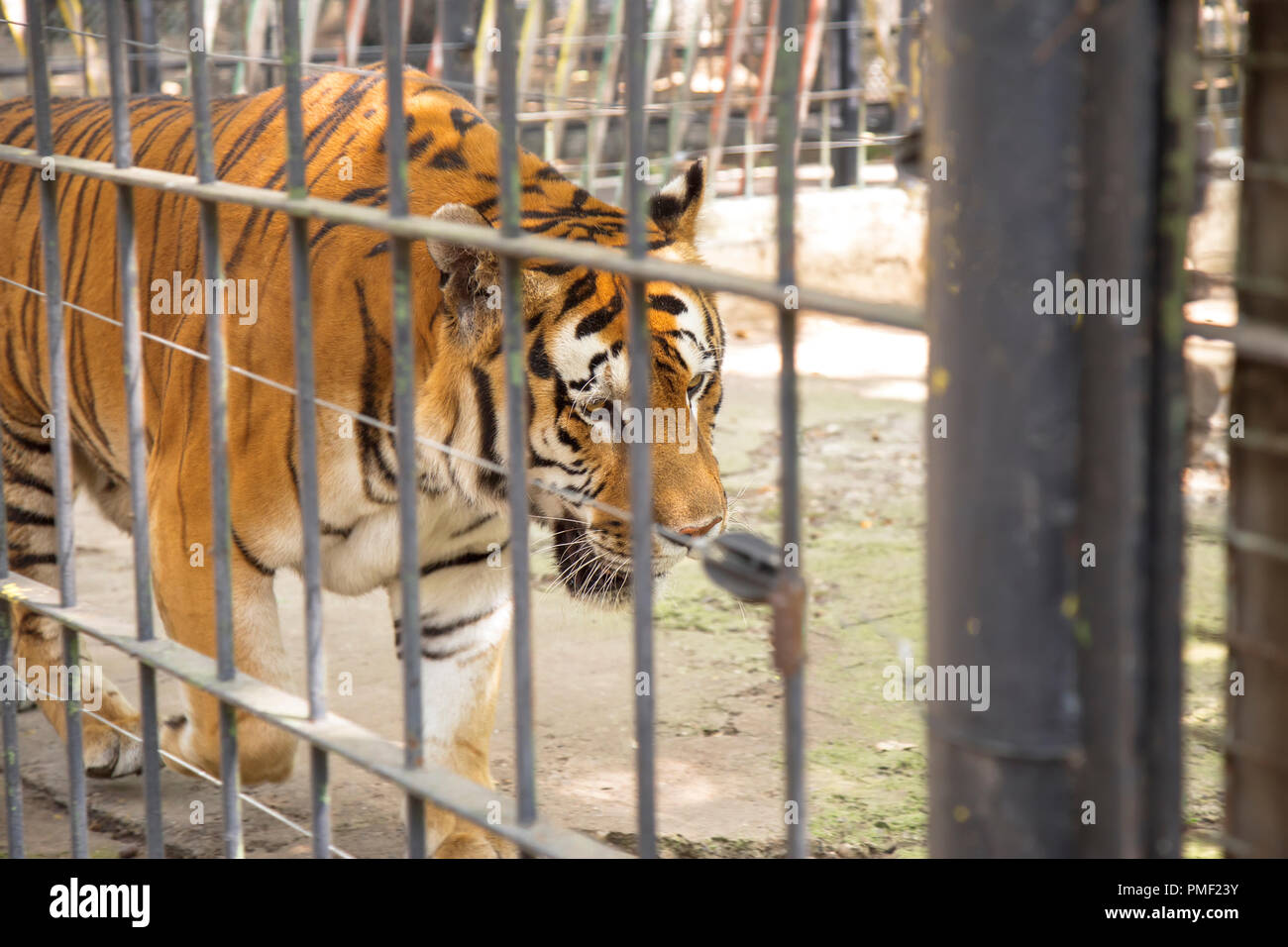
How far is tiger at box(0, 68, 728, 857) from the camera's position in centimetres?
279

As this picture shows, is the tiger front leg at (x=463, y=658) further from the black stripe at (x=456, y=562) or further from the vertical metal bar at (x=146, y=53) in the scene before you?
the vertical metal bar at (x=146, y=53)

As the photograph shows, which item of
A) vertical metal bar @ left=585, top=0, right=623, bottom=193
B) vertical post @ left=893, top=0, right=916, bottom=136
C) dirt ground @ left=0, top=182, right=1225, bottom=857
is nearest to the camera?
dirt ground @ left=0, top=182, right=1225, bottom=857

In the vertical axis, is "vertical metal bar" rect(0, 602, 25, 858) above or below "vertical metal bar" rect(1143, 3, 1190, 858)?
below

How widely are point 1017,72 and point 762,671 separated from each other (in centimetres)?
306

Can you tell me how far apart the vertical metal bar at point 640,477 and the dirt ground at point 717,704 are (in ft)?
3.92

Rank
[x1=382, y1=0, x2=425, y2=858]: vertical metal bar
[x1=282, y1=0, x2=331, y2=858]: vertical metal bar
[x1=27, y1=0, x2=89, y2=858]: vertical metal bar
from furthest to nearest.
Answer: [x1=27, y1=0, x2=89, y2=858]: vertical metal bar < [x1=282, y1=0, x2=331, y2=858]: vertical metal bar < [x1=382, y1=0, x2=425, y2=858]: vertical metal bar

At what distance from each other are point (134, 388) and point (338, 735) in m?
0.68

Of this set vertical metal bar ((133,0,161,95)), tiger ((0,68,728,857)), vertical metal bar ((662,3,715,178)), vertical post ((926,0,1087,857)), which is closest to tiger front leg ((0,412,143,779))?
tiger ((0,68,728,857))

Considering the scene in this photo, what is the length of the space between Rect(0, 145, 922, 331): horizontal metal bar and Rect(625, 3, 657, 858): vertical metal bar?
44 mm

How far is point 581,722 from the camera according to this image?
392 centimetres

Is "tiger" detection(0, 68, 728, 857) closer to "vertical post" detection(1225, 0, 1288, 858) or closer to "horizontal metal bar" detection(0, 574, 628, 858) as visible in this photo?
"horizontal metal bar" detection(0, 574, 628, 858)

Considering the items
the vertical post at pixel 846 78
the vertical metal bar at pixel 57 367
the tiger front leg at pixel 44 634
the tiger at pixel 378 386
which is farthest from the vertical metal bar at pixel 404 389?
the vertical post at pixel 846 78
